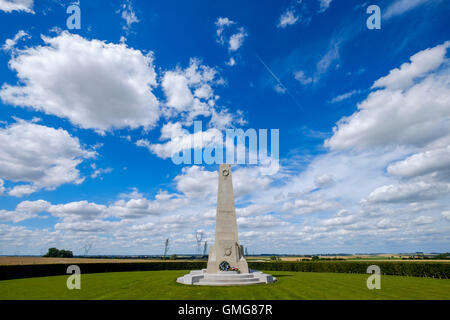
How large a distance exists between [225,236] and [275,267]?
93.5ft

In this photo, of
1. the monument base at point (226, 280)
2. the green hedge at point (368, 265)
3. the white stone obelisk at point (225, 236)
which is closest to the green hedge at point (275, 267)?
the green hedge at point (368, 265)

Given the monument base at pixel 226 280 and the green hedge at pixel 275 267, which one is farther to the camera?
the green hedge at pixel 275 267

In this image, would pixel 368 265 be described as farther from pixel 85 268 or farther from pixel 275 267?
pixel 85 268

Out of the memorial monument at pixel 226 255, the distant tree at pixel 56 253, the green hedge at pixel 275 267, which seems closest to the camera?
the memorial monument at pixel 226 255

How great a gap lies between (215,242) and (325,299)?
550 inches

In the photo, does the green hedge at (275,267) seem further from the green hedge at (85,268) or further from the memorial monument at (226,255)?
the memorial monument at (226,255)

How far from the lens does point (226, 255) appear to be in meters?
27.3

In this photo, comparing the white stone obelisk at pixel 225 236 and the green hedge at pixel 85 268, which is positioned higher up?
the white stone obelisk at pixel 225 236

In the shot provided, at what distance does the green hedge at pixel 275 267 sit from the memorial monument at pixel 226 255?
22.6 m

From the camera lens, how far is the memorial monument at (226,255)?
23.3 meters

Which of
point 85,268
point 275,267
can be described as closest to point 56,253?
point 85,268
